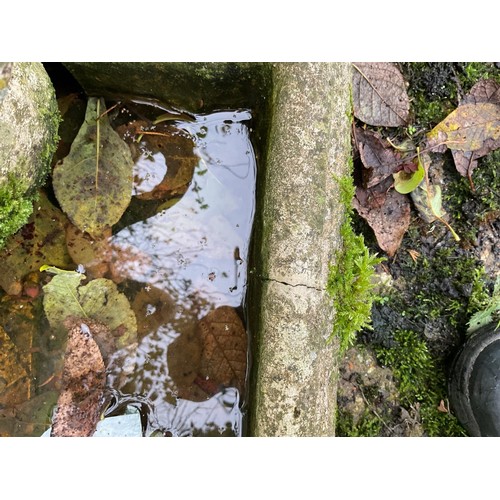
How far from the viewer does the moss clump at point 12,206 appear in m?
1.56

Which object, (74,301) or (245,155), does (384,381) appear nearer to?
(245,155)

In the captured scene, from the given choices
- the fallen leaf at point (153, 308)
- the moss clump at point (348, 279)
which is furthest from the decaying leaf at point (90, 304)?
the moss clump at point (348, 279)

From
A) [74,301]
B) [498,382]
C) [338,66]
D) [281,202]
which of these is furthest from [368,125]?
[74,301]

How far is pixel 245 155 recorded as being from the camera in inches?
78.2

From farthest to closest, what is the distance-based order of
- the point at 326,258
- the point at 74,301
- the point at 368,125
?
the point at 368,125
the point at 74,301
the point at 326,258

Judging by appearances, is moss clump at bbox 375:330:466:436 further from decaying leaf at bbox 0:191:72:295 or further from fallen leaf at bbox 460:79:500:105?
decaying leaf at bbox 0:191:72:295

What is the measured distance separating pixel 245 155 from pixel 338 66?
51 cm

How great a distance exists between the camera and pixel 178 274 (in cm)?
202

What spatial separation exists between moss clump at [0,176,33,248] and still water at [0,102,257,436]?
302mm

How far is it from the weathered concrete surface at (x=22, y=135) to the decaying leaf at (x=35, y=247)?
0.66 ft

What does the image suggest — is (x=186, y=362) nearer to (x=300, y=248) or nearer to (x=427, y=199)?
(x=300, y=248)

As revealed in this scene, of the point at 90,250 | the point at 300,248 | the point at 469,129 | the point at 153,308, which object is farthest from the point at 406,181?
the point at 90,250

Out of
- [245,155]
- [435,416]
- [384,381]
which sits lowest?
[435,416]

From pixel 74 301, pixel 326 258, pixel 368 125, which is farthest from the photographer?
pixel 368 125
